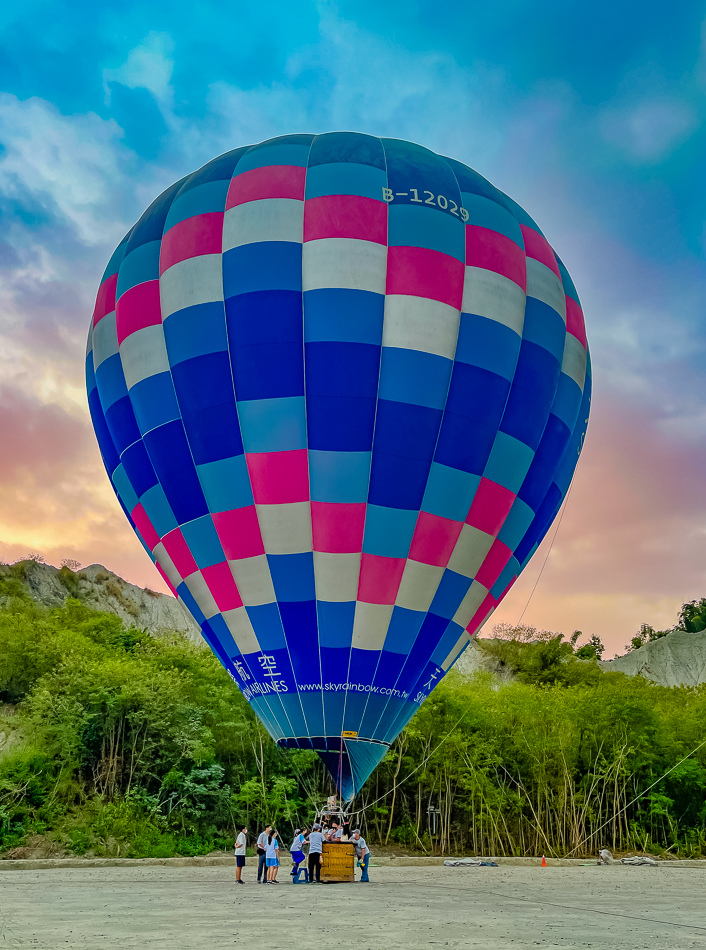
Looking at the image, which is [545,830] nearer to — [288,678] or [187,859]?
[187,859]

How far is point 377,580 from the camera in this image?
10.8 meters

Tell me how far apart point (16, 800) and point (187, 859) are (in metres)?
4.90

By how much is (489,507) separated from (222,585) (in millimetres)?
3969

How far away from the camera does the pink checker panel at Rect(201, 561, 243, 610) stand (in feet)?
36.5

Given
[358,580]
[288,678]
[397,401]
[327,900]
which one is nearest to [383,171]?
[397,401]

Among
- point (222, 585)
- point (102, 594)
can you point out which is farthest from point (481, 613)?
point (102, 594)

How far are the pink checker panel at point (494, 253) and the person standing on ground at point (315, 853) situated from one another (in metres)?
8.22

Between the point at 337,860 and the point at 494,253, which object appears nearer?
the point at 337,860

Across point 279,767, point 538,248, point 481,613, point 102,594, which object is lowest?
point 279,767

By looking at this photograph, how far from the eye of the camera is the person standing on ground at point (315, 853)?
1076 cm

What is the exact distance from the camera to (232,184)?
12.0 metres

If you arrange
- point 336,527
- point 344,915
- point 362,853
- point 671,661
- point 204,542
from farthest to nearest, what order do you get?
point 671,661
point 362,853
point 204,542
point 336,527
point 344,915

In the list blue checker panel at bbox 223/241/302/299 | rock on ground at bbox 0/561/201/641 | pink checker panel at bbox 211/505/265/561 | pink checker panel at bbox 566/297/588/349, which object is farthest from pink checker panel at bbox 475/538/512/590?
rock on ground at bbox 0/561/201/641

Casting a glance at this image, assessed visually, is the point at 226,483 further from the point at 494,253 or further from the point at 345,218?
the point at 494,253
